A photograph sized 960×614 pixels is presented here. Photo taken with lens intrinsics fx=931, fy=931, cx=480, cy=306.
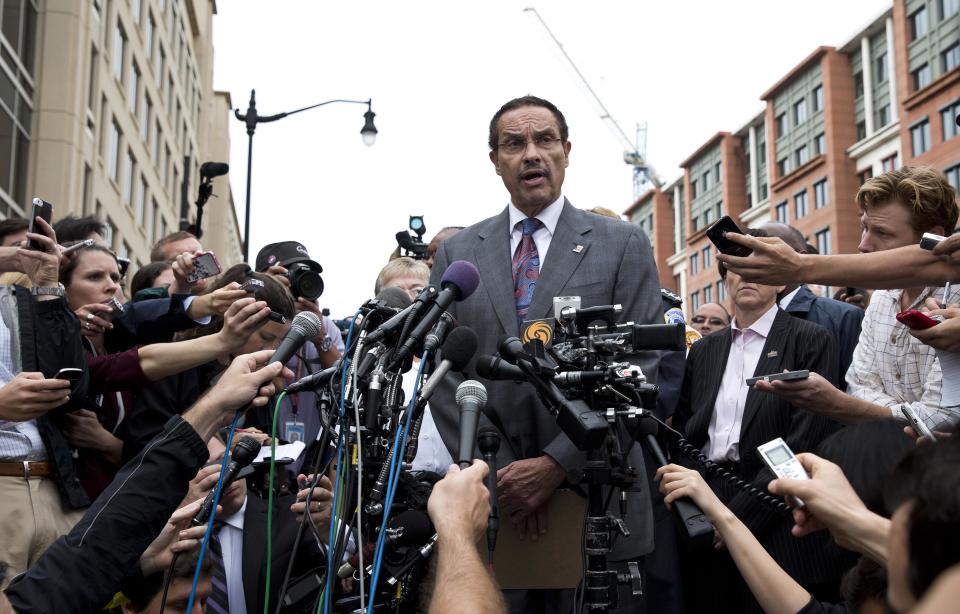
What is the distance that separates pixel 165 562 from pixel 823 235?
57.6 m

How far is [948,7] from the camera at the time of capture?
4444cm

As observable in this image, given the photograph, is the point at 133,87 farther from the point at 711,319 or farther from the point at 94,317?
the point at 94,317

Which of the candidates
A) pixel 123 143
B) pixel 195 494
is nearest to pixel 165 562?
pixel 195 494

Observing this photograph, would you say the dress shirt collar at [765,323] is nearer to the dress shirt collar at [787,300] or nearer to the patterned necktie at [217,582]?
the dress shirt collar at [787,300]

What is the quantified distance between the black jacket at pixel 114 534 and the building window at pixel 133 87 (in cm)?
3381

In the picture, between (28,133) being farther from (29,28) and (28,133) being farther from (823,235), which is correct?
(823,235)

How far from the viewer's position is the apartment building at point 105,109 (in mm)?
22734

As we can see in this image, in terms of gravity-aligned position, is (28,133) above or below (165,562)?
above

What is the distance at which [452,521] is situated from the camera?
2.66 meters

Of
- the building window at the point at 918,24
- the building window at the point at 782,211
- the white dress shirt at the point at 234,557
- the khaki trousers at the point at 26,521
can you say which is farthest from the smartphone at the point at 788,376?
the building window at the point at 782,211

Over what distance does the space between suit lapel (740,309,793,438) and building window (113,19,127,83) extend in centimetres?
3022

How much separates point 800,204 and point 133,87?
41.5m

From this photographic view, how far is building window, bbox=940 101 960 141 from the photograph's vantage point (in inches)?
→ 1662

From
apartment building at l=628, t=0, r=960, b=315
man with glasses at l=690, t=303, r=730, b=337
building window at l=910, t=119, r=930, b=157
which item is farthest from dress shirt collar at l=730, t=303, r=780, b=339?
building window at l=910, t=119, r=930, b=157
